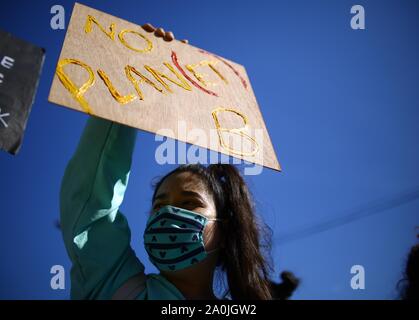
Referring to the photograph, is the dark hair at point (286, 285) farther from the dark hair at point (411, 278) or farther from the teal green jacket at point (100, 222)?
the teal green jacket at point (100, 222)

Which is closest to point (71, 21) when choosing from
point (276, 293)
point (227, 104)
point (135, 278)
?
point (227, 104)

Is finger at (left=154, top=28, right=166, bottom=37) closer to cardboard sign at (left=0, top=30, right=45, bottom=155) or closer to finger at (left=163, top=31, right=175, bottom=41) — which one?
finger at (left=163, top=31, right=175, bottom=41)

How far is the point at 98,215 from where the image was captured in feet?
6.90

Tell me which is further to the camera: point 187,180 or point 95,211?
point 187,180

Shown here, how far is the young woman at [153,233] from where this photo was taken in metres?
2.10

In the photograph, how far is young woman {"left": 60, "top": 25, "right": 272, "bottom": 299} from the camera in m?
2.10

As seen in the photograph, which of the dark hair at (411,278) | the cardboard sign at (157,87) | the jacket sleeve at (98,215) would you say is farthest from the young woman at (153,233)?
the dark hair at (411,278)

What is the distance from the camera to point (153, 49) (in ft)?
8.55

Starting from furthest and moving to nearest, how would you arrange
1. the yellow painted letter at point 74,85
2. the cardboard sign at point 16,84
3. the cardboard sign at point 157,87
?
the cardboard sign at point 157,87
the yellow painted letter at point 74,85
the cardboard sign at point 16,84

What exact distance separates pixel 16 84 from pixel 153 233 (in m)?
0.87

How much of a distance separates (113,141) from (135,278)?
0.60 meters

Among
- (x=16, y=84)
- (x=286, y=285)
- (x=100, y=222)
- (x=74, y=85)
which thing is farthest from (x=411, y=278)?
(x=16, y=84)

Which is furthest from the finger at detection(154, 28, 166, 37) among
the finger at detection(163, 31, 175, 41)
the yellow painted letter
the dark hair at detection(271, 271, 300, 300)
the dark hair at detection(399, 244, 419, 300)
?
the dark hair at detection(399, 244, 419, 300)
